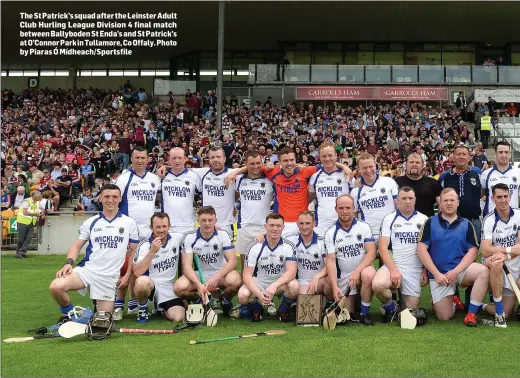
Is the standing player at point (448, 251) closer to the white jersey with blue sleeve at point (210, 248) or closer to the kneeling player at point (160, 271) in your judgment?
the white jersey with blue sleeve at point (210, 248)

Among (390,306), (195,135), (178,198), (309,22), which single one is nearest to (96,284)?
(178,198)

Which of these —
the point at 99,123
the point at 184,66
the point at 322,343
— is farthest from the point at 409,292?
the point at 184,66

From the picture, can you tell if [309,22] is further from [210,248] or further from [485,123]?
[210,248]

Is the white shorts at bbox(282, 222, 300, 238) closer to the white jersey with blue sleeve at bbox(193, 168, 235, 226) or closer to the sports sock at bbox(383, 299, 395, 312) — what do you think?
the white jersey with blue sleeve at bbox(193, 168, 235, 226)

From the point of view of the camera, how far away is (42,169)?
824 inches

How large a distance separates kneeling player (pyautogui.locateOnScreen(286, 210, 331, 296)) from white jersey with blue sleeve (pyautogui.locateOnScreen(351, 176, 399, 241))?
714 mm

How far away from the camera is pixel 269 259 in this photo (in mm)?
7352

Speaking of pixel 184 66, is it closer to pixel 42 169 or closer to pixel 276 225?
pixel 42 169

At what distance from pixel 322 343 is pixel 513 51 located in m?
31.3

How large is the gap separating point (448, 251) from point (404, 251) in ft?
1.58

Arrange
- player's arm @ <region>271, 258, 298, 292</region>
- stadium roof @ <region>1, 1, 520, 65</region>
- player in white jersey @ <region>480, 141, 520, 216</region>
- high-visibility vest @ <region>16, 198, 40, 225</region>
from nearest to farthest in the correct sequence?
player's arm @ <region>271, 258, 298, 292</region>
player in white jersey @ <region>480, 141, 520, 216</region>
high-visibility vest @ <region>16, 198, 40, 225</region>
stadium roof @ <region>1, 1, 520, 65</region>

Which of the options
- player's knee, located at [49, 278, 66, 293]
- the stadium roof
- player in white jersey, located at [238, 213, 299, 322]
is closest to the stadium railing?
the stadium roof

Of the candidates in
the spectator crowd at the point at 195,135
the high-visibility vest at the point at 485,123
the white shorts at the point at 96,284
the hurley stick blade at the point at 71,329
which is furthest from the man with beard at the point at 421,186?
the high-visibility vest at the point at 485,123

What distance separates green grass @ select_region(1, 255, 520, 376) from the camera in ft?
17.0
